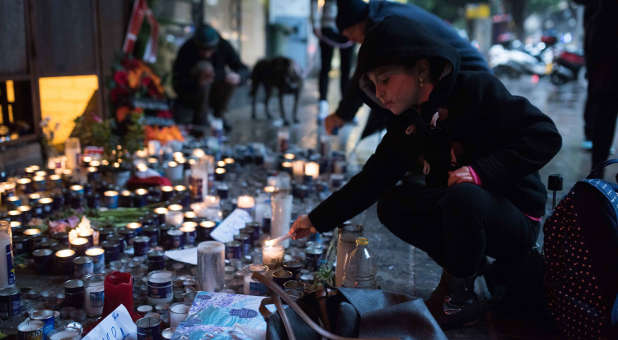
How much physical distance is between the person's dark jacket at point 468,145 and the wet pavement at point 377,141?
469 mm

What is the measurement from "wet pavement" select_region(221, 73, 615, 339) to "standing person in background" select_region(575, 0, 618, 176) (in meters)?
0.40

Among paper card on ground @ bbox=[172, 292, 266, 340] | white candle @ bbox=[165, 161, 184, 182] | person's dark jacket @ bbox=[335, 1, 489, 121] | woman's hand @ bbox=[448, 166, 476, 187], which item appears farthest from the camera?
white candle @ bbox=[165, 161, 184, 182]

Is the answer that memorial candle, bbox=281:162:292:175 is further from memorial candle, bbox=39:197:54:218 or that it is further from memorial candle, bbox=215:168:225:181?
memorial candle, bbox=39:197:54:218

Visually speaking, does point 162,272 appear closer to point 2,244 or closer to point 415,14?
point 2,244

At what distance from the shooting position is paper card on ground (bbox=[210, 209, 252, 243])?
2.71 meters

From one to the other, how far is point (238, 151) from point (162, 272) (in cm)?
260

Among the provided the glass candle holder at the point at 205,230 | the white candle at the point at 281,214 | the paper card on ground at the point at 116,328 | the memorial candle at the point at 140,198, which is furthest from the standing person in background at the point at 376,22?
the paper card on ground at the point at 116,328

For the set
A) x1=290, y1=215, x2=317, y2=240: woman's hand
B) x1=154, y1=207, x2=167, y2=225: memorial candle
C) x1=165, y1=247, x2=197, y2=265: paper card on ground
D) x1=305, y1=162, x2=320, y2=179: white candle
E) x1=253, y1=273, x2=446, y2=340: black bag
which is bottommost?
x1=165, y1=247, x2=197, y2=265: paper card on ground

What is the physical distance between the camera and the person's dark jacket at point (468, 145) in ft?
5.97

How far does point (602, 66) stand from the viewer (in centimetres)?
385

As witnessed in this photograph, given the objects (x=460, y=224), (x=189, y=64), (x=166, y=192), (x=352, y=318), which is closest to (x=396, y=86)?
(x=460, y=224)

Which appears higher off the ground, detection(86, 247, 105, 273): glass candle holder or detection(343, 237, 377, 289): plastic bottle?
detection(343, 237, 377, 289): plastic bottle

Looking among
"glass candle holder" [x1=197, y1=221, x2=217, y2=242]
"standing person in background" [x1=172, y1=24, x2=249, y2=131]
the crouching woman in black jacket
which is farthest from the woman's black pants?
"standing person in background" [x1=172, y1=24, x2=249, y2=131]

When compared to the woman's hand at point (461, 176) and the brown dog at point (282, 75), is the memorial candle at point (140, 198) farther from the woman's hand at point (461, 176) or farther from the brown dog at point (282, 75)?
the brown dog at point (282, 75)
